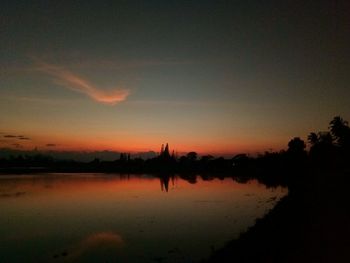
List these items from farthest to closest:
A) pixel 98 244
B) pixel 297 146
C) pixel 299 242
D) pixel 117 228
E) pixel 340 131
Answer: pixel 297 146 < pixel 340 131 < pixel 117 228 < pixel 98 244 < pixel 299 242

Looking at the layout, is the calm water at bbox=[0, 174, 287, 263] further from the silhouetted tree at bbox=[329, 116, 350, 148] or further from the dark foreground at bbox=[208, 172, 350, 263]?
the silhouetted tree at bbox=[329, 116, 350, 148]

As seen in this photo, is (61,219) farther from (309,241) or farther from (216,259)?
(309,241)

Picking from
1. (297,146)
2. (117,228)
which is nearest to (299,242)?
(117,228)

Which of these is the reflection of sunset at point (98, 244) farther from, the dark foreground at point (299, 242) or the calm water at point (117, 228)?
the dark foreground at point (299, 242)

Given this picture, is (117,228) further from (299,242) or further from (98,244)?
(299,242)

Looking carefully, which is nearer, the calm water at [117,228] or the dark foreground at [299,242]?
the dark foreground at [299,242]

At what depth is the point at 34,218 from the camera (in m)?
32.1

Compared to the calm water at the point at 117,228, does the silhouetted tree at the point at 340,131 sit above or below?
above

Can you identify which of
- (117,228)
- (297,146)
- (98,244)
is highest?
(297,146)

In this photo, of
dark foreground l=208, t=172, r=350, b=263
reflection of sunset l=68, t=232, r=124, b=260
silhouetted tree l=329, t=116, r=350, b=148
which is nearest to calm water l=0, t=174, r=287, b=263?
reflection of sunset l=68, t=232, r=124, b=260

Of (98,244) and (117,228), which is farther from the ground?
(117,228)

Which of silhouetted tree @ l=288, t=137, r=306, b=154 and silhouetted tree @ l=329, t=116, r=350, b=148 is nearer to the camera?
silhouetted tree @ l=329, t=116, r=350, b=148

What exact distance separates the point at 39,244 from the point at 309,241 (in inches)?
637

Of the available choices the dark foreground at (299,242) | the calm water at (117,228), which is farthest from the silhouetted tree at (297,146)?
the dark foreground at (299,242)
